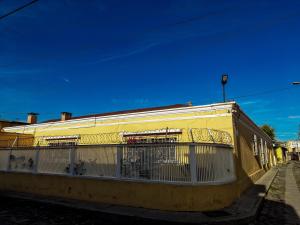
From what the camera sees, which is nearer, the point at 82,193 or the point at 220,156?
the point at 220,156

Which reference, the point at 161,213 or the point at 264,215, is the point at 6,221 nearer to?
the point at 161,213

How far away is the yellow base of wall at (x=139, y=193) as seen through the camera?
262 inches

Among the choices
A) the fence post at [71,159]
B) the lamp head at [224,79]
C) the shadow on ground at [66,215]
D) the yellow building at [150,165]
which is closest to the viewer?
the shadow on ground at [66,215]

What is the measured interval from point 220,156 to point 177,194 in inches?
73.8

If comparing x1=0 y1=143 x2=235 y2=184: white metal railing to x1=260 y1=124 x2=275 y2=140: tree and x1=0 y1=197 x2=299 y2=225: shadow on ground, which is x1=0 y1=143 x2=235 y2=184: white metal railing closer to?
x1=0 y1=197 x2=299 y2=225: shadow on ground

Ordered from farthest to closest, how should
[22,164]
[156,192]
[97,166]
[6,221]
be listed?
[22,164] → [97,166] → [156,192] → [6,221]

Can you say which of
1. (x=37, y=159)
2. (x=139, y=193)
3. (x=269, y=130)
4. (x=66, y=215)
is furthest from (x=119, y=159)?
(x=269, y=130)

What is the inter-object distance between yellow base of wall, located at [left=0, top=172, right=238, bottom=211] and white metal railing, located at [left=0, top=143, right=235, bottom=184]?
20 cm

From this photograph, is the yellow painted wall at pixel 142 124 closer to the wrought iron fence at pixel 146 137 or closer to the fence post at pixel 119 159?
the wrought iron fence at pixel 146 137

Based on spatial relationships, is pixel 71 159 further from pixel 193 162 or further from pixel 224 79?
pixel 224 79

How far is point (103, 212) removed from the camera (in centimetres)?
675

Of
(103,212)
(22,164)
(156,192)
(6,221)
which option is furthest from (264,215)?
(22,164)

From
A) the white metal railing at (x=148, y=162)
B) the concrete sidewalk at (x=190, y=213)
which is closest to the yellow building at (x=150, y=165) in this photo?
the white metal railing at (x=148, y=162)

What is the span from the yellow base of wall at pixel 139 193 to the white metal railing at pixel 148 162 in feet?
0.67
